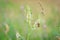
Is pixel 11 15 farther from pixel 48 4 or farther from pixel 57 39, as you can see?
pixel 57 39

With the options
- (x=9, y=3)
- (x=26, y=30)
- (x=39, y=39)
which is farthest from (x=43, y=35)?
(x=9, y=3)

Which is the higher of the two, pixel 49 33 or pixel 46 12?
pixel 46 12

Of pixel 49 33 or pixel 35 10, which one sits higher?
pixel 35 10

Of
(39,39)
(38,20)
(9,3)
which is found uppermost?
(9,3)

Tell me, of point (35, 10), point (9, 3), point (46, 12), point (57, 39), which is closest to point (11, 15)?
point (9, 3)

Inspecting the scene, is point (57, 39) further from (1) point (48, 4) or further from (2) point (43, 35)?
(1) point (48, 4)

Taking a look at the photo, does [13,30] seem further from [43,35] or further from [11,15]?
[43,35]

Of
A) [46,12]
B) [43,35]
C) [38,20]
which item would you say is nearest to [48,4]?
[46,12]
